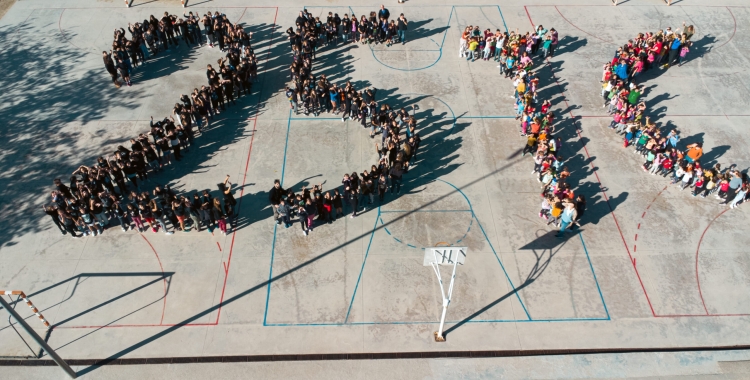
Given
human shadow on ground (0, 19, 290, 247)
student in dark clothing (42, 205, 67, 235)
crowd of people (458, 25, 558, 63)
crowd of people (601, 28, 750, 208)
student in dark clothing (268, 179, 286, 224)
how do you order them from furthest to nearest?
crowd of people (458, 25, 558, 63) < human shadow on ground (0, 19, 290, 247) < crowd of people (601, 28, 750, 208) < student in dark clothing (268, 179, 286, 224) < student in dark clothing (42, 205, 67, 235)

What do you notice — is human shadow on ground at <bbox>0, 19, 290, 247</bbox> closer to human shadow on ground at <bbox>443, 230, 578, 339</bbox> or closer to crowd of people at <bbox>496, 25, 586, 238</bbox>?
human shadow on ground at <bbox>443, 230, 578, 339</bbox>

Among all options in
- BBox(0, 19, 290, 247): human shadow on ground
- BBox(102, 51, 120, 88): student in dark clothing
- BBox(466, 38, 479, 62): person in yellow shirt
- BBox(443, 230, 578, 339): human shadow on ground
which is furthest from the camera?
BBox(466, 38, 479, 62): person in yellow shirt

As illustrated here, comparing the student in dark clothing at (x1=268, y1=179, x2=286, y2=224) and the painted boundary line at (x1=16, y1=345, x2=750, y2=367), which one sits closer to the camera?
the painted boundary line at (x1=16, y1=345, x2=750, y2=367)

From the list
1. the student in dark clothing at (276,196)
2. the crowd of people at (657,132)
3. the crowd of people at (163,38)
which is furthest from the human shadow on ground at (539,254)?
the crowd of people at (163,38)

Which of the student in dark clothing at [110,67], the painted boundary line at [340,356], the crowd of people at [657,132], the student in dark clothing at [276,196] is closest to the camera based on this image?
the painted boundary line at [340,356]

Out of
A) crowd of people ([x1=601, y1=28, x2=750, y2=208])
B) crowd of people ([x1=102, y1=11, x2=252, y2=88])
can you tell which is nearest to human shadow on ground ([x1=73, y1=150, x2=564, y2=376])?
crowd of people ([x1=601, y1=28, x2=750, y2=208])

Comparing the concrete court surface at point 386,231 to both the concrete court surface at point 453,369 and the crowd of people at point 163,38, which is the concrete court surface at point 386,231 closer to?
the concrete court surface at point 453,369

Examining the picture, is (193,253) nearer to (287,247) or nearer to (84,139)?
(287,247)
